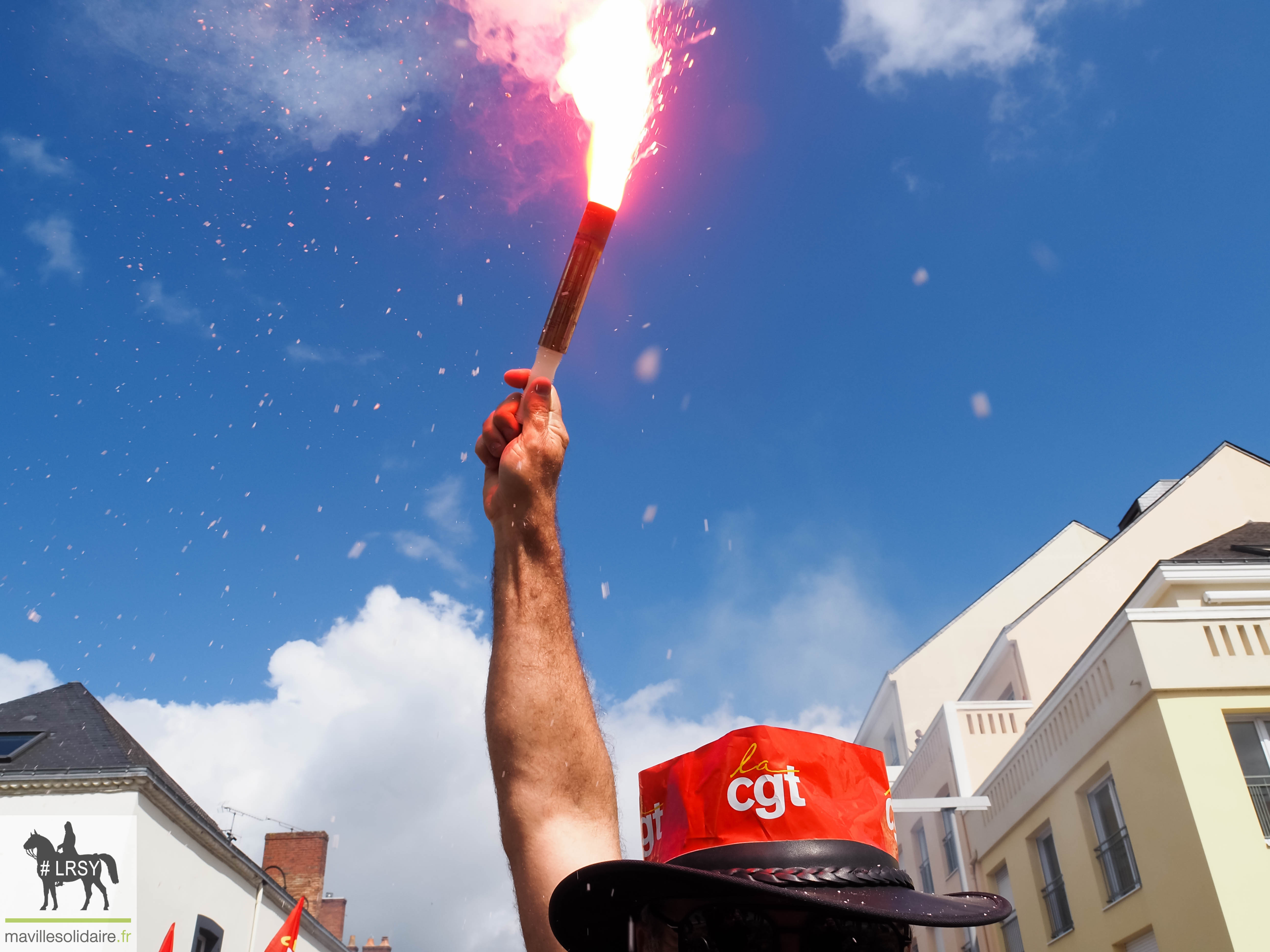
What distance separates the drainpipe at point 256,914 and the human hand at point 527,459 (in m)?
24.6

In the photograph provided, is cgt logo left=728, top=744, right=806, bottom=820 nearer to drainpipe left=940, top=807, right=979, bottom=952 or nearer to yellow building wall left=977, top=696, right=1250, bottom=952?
yellow building wall left=977, top=696, right=1250, bottom=952

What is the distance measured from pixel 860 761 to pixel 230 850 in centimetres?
2249

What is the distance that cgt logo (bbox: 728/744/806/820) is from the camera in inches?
100

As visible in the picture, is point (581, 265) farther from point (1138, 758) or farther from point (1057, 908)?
point (1057, 908)

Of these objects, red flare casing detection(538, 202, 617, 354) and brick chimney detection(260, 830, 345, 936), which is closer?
red flare casing detection(538, 202, 617, 354)

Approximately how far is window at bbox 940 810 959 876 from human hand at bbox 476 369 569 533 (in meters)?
21.0

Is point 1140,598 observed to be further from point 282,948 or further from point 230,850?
point 230,850

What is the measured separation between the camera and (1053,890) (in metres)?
16.8

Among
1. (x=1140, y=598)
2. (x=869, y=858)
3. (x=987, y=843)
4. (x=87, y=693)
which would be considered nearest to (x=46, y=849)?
(x=87, y=693)

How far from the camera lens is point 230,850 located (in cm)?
2144

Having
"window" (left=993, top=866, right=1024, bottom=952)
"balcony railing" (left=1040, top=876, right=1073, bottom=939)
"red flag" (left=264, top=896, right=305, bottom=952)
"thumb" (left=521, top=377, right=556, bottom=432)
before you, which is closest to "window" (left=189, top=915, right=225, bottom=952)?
"red flag" (left=264, top=896, right=305, bottom=952)

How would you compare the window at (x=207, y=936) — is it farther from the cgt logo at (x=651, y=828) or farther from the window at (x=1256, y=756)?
the cgt logo at (x=651, y=828)

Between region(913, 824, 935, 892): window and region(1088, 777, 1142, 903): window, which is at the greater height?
region(913, 824, 935, 892): window

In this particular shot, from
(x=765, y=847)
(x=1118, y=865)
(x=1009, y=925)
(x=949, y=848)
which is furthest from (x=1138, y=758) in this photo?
(x=765, y=847)
